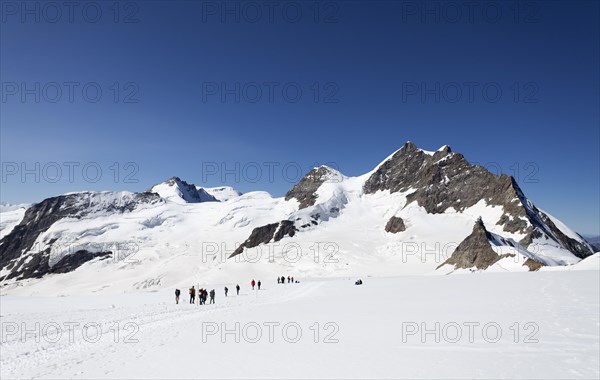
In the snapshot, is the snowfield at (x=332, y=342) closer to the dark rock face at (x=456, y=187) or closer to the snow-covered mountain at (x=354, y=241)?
the snow-covered mountain at (x=354, y=241)

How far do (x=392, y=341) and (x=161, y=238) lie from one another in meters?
190

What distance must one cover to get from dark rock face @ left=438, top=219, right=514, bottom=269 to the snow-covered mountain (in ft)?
0.88

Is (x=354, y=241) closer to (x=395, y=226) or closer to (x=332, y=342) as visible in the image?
(x=395, y=226)

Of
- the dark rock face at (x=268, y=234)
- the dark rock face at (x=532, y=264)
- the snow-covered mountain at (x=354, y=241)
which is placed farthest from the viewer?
the dark rock face at (x=268, y=234)

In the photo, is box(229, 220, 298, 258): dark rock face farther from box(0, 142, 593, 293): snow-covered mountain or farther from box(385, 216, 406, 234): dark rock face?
box(385, 216, 406, 234): dark rock face

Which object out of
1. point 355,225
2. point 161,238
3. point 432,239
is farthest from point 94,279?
point 432,239

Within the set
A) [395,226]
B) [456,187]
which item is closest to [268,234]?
[395,226]

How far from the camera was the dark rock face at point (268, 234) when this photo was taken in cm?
13212

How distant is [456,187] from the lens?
463 feet

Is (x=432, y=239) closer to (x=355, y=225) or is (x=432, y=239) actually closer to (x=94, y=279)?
(x=355, y=225)

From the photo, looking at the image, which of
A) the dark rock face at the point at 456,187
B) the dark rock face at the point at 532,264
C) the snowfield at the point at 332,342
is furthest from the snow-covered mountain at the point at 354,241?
the snowfield at the point at 332,342

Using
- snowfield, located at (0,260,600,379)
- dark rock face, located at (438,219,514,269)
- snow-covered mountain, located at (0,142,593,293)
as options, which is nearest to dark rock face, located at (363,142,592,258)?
snow-covered mountain, located at (0,142,593,293)

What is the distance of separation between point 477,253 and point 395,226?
5659cm

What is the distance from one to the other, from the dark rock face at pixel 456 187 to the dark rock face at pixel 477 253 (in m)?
26.2
